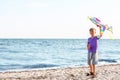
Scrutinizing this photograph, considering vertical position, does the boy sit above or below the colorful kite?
below

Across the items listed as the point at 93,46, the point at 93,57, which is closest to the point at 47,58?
the point at 93,57

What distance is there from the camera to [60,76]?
1146 cm

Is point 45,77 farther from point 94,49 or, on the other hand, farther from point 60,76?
point 94,49

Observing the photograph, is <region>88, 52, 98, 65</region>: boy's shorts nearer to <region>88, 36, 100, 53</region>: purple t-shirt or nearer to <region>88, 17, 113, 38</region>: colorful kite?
<region>88, 36, 100, 53</region>: purple t-shirt

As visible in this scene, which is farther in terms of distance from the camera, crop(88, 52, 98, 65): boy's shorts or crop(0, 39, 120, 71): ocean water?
crop(0, 39, 120, 71): ocean water

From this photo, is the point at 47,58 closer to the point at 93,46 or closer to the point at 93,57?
the point at 93,57

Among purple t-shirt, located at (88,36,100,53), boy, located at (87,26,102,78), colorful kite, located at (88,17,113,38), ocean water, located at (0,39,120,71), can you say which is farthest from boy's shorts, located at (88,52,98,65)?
ocean water, located at (0,39,120,71)

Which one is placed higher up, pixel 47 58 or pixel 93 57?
pixel 93 57

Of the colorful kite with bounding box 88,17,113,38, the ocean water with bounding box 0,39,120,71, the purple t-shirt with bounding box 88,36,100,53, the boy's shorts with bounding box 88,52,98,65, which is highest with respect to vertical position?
the colorful kite with bounding box 88,17,113,38

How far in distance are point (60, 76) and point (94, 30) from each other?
6.84 ft

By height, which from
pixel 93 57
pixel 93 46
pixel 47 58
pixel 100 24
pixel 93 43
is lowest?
pixel 47 58

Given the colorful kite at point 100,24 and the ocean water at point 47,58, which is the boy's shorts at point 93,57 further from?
the ocean water at point 47,58

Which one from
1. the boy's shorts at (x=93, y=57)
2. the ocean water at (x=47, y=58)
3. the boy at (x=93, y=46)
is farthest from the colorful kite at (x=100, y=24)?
the ocean water at (x=47, y=58)

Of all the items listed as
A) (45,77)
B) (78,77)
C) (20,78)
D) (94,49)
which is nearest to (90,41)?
(94,49)
